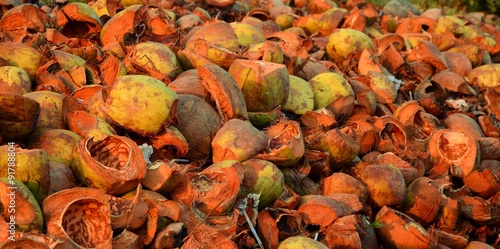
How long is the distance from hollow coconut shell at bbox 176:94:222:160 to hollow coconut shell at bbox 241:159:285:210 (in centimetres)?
29

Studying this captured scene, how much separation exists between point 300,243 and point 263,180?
42cm

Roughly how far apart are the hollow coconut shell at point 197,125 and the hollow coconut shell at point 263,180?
0.29m

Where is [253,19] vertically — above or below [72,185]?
below

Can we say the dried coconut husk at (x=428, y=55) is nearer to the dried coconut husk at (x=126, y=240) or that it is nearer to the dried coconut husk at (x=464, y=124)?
the dried coconut husk at (x=464, y=124)

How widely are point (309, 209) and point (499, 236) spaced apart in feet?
5.30

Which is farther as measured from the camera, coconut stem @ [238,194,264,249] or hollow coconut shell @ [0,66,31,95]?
hollow coconut shell @ [0,66,31,95]

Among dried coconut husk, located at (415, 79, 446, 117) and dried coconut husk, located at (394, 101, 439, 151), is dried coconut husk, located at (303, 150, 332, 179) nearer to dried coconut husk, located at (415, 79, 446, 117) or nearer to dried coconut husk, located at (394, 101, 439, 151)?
dried coconut husk, located at (394, 101, 439, 151)

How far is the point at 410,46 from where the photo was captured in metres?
6.23

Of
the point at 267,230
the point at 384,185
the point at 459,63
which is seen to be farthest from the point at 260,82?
the point at 459,63

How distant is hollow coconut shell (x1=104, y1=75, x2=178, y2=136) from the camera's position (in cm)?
326

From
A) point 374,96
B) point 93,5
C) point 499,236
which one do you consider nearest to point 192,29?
point 93,5

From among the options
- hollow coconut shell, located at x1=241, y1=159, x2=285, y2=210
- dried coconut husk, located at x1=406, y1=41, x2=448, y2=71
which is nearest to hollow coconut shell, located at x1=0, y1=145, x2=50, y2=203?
hollow coconut shell, located at x1=241, y1=159, x2=285, y2=210

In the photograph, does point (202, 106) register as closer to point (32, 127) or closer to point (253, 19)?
point (32, 127)

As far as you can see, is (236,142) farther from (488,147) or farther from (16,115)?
(488,147)
